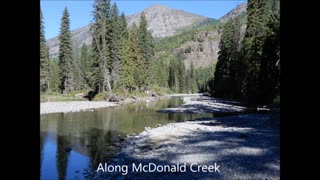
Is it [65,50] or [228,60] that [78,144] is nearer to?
[65,50]

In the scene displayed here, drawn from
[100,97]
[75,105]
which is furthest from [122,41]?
[75,105]

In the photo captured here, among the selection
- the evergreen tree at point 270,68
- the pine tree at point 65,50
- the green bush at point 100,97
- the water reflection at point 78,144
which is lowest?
the water reflection at point 78,144

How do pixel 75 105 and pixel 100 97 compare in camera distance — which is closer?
pixel 75 105

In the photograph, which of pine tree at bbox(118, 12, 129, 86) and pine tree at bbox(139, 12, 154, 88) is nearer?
pine tree at bbox(118, 12, 129, 86)

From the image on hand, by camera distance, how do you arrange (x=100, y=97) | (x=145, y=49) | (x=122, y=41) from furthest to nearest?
(x=145, y=49), (x=122, y=41), (x=100, y=97)

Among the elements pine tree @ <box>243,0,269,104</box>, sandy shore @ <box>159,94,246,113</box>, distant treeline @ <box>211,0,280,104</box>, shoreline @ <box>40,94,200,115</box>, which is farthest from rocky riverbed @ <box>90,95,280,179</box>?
shoreline @ <box>40,94,200,115</box>

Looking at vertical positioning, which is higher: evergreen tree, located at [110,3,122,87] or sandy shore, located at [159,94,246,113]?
evergreen tree, located at [110,3,122,87]

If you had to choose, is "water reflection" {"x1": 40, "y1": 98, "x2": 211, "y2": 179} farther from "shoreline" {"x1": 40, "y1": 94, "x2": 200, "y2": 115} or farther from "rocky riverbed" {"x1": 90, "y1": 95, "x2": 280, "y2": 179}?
"shoreline" {"x1": 40, "y1": 94, "x2": 200, "y2": 115}

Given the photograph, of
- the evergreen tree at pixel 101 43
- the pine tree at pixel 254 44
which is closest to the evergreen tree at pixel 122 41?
the evergreen tree at pixel 101 43

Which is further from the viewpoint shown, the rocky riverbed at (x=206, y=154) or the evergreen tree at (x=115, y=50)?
the evergreen tree at (x=115, y=50)

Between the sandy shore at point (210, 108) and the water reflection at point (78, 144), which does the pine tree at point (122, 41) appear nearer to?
the sandy shore at point (210, 108)
